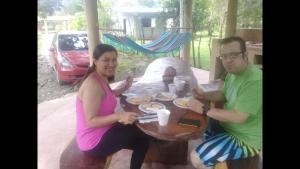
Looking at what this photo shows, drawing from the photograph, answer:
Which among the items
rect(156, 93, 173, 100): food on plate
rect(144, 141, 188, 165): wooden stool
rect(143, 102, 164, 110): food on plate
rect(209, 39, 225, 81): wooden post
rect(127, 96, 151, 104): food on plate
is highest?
rect(209, 39, 225, 81): wooden post

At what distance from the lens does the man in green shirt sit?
1.37 meters

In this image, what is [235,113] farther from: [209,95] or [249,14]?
[249,14]

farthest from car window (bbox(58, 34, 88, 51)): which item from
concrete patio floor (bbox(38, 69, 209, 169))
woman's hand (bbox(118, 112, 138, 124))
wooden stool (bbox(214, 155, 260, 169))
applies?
wooden stool (bbox(214, 155, 260, 169))

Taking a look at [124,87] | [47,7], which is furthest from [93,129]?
[47,7]

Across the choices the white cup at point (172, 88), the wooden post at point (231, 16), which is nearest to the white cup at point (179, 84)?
the white cup at point (172, 88)

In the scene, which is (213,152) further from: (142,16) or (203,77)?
(142,16)

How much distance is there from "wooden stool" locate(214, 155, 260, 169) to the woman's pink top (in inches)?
22.5

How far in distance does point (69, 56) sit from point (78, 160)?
50 centimetres

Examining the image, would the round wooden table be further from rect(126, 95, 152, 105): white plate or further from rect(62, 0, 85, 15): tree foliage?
rect(62, 0, 85, 15): tree foliage

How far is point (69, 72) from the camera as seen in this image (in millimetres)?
1462

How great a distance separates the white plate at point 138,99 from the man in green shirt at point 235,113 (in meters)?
0.23
